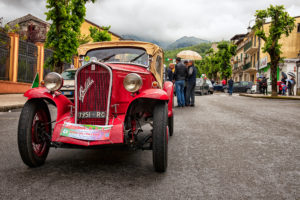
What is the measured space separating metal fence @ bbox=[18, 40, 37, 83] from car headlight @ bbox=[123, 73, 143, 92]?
15.2m

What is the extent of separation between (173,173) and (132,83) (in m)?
1.13

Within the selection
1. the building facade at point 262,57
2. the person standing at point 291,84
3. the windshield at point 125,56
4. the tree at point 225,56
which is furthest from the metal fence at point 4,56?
the tree at point 225,56

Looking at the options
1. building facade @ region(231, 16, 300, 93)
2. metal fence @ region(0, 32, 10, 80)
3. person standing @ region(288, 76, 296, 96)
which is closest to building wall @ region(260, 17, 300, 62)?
building facade @ region(231, 16, 300, 93)

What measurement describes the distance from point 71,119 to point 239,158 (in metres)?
2.26

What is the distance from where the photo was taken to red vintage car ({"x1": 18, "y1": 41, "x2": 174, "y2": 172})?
9.84 feet

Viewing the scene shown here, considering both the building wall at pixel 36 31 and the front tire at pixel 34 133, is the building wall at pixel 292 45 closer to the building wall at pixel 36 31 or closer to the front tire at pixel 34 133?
the building wall at pixel 36 31

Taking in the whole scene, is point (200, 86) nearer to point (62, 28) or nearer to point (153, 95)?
point (62, 28)

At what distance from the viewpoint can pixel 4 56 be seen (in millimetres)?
15172

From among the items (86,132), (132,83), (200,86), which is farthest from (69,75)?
(200,86)

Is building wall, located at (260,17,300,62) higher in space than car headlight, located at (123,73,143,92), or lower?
higher

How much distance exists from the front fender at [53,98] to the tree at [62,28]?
1162 centimetres

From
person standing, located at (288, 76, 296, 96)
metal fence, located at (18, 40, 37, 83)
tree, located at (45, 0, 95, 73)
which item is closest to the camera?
tree, located at (45, 0, 95, 73)

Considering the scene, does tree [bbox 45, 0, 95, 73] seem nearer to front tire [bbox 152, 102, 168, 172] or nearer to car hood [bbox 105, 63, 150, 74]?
car hood [bbox 105, 63, 150, 74]

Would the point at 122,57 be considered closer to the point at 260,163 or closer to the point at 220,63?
the point at 260,163
